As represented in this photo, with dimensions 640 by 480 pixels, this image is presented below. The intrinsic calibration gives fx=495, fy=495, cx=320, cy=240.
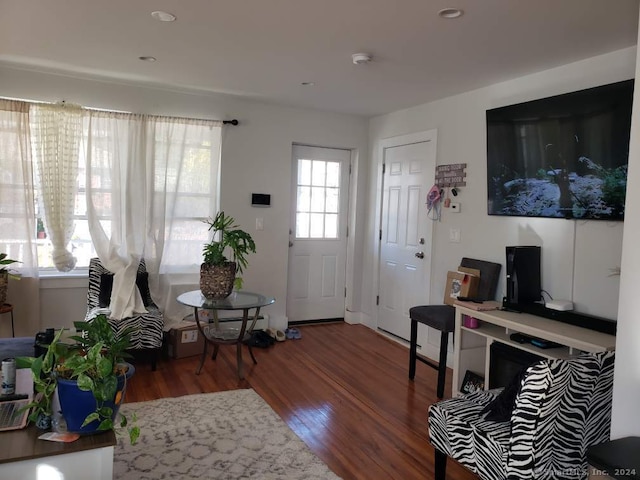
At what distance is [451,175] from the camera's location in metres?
4.23

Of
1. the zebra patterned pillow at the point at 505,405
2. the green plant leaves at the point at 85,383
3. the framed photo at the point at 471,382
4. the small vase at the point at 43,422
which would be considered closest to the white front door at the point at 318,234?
the framed photo at the point at 471,382

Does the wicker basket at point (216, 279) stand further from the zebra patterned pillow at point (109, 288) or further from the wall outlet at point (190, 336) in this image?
the zebra patterned pillow at point (109, 288)

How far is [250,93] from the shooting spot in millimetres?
4570

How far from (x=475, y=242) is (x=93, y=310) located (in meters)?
3.13

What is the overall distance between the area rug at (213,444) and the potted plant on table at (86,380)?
78 centimetres

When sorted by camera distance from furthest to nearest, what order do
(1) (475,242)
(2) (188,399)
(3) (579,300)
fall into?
1. (1) (475,242)
2. (2) (188,399)
3. (3) (579,300)

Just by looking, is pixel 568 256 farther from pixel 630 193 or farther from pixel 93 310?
pixel 93 310

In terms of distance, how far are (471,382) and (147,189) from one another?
124 inches

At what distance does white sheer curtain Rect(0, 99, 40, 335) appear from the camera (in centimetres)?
400

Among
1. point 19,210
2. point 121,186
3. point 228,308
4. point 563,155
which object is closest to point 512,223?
point 563,155

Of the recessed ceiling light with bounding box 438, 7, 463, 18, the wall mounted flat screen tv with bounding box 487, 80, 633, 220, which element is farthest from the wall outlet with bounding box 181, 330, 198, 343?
the recessed ceiling light with bounding box 438, 7, 463, 18

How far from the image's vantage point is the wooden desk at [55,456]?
170cm

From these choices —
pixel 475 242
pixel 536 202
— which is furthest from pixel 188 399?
pixel 536 202

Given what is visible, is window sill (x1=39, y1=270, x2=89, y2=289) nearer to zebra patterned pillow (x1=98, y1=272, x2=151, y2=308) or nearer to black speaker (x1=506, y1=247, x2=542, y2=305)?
zebra patterned pillow (x1=98, y1=272, x2=151, y2=308)
